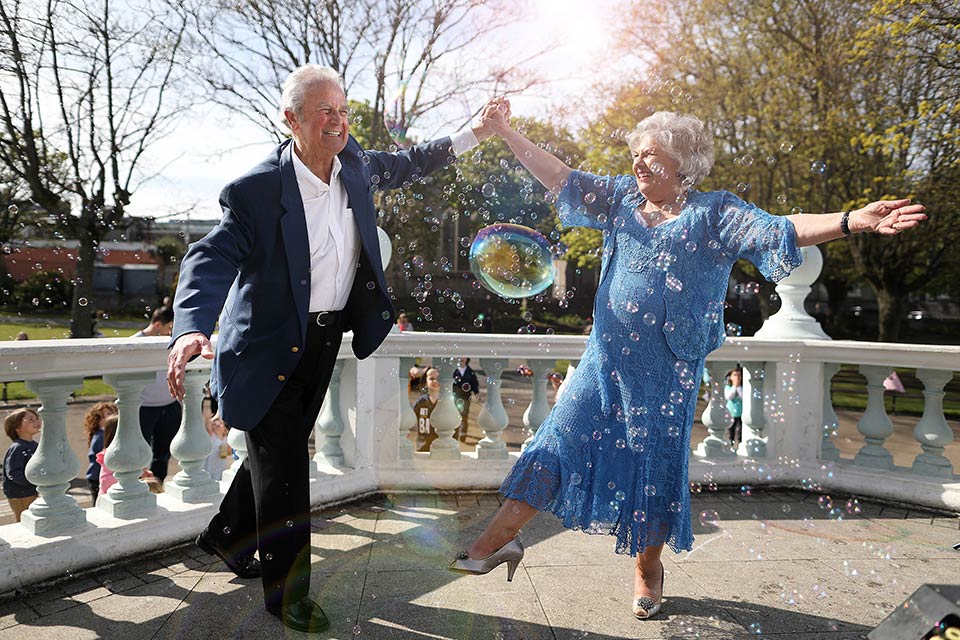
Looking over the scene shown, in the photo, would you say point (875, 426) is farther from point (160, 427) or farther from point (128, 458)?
point (160, 427)

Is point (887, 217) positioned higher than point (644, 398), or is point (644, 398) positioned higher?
point (887, 217)

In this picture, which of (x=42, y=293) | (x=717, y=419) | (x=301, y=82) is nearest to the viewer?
(x=301, y=82)

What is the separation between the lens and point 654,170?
9.59ft

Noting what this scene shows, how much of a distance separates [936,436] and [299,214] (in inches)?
178

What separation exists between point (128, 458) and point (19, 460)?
1.96 metres

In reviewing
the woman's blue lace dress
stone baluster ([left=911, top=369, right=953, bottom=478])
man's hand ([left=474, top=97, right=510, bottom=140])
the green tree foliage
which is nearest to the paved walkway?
the woman's blue lace dress

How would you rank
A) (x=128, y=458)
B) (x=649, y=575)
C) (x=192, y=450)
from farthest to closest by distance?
(x=192, y=450) → (x=128, y=458) → (x=649, y=575)

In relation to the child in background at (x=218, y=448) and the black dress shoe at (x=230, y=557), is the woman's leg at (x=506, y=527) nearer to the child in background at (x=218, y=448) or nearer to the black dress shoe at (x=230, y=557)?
the black dress shoe at (x=230, y=557)

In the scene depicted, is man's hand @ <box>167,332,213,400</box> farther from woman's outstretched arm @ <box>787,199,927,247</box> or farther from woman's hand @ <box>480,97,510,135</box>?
woman's outstretched arm @ <box>787,199,927,247</box>

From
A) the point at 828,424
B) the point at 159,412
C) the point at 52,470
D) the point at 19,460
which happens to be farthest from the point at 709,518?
the point at 19,460

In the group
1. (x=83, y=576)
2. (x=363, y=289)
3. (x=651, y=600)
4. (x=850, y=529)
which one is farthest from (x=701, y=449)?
(x=83, y=576)

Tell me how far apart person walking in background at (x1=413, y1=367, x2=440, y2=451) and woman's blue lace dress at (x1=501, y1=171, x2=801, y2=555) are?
2.24 metres

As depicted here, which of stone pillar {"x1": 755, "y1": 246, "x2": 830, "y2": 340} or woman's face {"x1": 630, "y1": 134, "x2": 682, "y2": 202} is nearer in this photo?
woman's face {"x1": 630, "y1": 134, "x2": 682, "y2": 202}

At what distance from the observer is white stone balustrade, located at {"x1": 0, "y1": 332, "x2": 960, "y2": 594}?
3.44m
